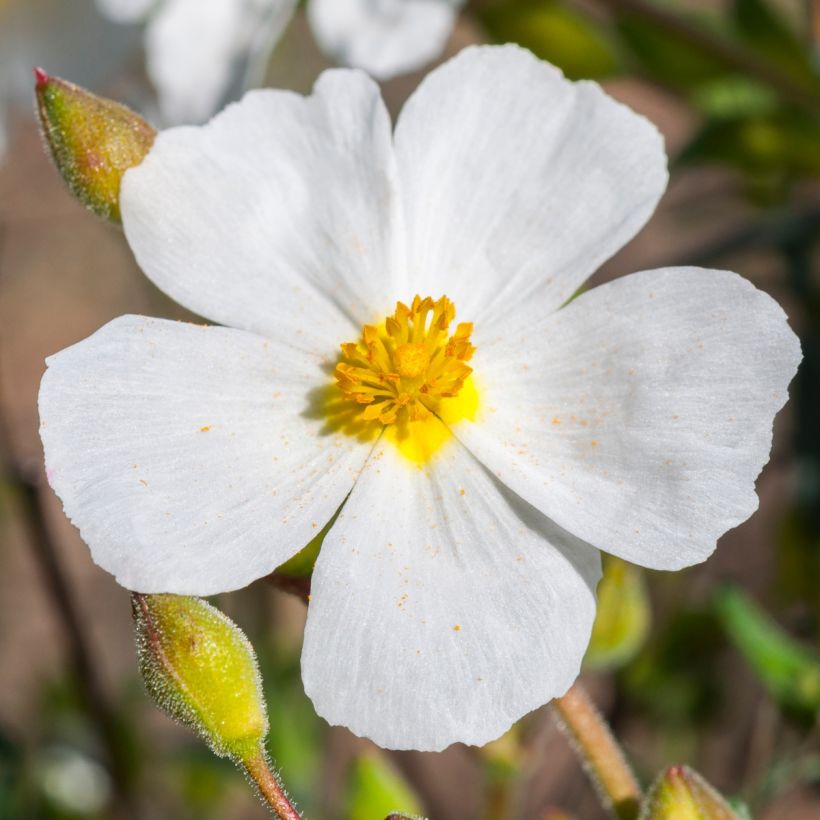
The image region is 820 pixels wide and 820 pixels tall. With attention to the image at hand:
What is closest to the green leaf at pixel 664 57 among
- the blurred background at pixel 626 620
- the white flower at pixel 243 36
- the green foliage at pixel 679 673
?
the blurred background at pixel 626 620

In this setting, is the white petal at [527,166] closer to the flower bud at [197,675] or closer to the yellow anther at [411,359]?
the yellow anther at [411,359]

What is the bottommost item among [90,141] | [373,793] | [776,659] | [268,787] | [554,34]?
[373,793]

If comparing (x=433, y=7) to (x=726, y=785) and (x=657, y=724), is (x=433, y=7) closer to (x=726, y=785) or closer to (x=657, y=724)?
(x=657, y=724)

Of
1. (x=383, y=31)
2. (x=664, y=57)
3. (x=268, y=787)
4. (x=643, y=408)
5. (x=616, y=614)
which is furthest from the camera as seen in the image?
(x=664, y=57)

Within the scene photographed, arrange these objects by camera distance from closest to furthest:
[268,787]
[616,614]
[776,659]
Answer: [268,787] < [616,614] < [776,659]

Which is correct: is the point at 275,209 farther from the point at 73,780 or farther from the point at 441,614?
the point at 73,780

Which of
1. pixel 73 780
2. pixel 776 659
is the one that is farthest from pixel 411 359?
pixel 73 780

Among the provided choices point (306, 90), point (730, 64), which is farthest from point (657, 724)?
point (306, 90)

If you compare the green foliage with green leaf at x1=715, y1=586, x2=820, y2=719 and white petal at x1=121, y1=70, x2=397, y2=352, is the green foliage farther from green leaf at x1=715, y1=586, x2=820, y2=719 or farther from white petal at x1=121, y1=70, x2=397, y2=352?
white petal at x1=121, y1=70, x2=397, y2=352
